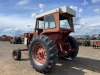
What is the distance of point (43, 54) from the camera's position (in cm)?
810

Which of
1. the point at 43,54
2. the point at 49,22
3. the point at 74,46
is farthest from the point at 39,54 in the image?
the point at 74,46

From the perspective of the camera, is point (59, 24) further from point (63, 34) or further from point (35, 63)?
point (35, 63)

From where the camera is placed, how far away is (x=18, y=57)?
34.5 feet

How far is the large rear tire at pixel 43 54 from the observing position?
727 cm

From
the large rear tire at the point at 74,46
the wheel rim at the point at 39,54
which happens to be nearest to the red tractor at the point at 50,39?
the wheel rim at the point at 39,54

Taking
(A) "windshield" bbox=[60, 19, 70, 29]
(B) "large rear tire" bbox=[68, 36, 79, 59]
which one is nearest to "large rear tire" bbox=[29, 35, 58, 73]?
(A) "windshield" bbox=[60, 19, 70, 29]

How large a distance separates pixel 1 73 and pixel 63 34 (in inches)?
136

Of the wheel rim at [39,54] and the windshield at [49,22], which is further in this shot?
the windshield at [49,22]

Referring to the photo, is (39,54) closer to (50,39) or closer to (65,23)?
(50,39)

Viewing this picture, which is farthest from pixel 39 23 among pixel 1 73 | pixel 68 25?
pixel 1 73

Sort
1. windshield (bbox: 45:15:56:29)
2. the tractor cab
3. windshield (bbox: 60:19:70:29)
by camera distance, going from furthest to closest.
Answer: windshield (bbox: 60:19:70:29), windshield (bbox: 45:15:56:29), the tractor cab

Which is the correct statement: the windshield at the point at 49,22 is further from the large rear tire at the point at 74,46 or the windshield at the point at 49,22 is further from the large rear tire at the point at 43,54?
→ the large rear tire at the point at 74,46

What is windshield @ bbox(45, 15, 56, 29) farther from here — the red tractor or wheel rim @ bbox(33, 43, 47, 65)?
wheel rim @ bbox(33, 43, 47, 65)

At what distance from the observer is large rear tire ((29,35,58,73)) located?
7.27m
